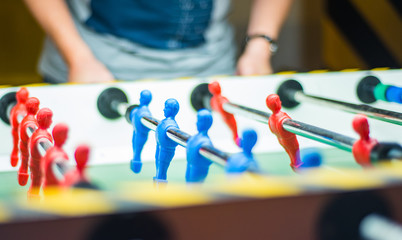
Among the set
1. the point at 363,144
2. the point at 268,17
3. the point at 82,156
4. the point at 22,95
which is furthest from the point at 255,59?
the point at 82,156

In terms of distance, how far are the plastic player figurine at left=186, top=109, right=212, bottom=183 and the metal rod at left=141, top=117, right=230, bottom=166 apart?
0.04ft

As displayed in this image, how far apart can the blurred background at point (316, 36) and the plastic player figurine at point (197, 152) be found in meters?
2.80

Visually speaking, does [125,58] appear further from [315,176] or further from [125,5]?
[315,176]

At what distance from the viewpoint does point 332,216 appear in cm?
43

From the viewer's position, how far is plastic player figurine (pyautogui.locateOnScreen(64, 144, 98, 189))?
45cm

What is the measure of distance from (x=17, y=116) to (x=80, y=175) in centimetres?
61

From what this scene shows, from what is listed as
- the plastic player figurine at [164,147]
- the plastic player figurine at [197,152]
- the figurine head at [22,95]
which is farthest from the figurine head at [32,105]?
the plastic player figurine at [197,152]

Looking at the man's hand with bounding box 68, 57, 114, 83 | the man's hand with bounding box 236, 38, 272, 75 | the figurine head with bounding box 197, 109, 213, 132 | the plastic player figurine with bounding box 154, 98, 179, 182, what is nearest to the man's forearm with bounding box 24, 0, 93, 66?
the man's hand with bounding box 68, 57, 114, 83

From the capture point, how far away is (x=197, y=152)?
72 centimetres

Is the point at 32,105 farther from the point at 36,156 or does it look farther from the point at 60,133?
the point at 60,133

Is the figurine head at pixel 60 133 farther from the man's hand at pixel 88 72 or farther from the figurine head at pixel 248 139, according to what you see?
the man's hand at pixel 88 72

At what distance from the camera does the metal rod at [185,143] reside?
640mm

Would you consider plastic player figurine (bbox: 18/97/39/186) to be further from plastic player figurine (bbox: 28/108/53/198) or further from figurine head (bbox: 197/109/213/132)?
figurine head (bbox: 197/109/213/132)

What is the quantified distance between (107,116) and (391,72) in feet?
2.38
